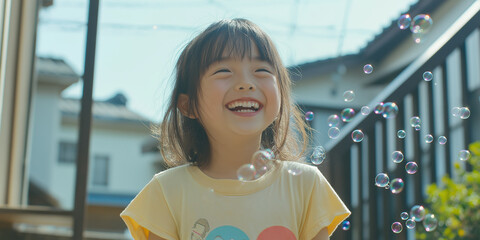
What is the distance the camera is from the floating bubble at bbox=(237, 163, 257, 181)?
1469 mm

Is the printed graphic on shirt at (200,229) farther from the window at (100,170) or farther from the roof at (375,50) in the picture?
the window at (100,170)

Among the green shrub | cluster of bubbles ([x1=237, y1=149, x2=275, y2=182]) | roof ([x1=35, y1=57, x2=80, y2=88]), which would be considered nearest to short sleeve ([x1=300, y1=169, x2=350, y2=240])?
cluster of bubbles ([x1=237, y1=149, x2=275, y2=182])

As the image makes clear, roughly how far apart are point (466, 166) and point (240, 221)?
1679 mm

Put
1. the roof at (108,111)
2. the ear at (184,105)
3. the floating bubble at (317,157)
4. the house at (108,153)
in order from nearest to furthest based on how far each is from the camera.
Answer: the ear at (184,105), the floating bubble at (317,157), the house at (108,153), the roof at (108,111)

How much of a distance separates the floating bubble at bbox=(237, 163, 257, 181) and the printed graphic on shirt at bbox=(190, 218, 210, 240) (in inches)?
5.6

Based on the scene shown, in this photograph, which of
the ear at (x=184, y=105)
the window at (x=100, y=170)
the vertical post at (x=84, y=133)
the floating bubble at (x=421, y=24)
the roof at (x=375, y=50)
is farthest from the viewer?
the window at (x=100, y=170)

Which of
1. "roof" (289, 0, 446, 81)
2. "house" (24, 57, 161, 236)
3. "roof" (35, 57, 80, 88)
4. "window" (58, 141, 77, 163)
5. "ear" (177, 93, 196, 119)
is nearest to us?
"ear" (177, 93, 196, 119)

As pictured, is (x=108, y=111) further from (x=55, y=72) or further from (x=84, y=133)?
(x=84, y=133)

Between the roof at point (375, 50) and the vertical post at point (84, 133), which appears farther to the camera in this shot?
the roof at point (375, 50)

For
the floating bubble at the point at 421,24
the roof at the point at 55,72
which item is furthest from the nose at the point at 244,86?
the roof at the point at 55,72

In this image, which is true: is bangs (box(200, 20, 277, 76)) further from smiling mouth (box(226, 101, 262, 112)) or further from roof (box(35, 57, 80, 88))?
roof (box(35, 57, 80, 88))

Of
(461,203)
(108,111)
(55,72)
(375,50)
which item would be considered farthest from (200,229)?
(108,111)

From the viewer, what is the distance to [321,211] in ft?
4.96

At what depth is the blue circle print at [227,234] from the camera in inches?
56.2
